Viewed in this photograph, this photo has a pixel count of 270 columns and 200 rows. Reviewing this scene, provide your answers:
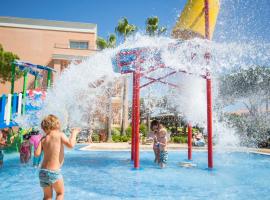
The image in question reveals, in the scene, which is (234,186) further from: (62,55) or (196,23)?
(62,55)

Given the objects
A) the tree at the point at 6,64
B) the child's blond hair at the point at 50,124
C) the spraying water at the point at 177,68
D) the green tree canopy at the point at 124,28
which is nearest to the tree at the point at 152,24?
the green tree canopy at the point at 124,28

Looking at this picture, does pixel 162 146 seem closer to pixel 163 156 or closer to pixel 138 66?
pixel 163 156

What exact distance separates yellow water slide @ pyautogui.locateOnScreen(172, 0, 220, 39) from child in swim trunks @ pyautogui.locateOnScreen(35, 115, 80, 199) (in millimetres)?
6621

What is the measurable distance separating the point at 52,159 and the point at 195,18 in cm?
729

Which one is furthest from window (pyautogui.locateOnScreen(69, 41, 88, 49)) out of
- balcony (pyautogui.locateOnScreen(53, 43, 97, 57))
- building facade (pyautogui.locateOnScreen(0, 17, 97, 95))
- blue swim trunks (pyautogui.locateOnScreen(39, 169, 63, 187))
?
blue swim trunks (pyautogui.locateOnScreen(39, 169, 63, 187))

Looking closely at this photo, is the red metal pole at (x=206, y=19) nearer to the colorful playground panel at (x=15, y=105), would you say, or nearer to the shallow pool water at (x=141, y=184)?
the shallow pool water at (x=141, y=184)

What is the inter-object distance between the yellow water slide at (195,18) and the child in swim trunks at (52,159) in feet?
21.7

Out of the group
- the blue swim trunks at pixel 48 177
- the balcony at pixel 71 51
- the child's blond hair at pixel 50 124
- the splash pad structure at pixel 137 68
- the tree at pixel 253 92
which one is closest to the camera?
the blue swim trunks at pixel 48 177

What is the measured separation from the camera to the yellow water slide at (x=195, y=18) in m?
9.51

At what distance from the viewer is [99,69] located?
10.6 meters

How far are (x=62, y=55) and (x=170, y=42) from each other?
21.2m

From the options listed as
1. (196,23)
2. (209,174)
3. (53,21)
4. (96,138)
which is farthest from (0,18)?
(209,174)

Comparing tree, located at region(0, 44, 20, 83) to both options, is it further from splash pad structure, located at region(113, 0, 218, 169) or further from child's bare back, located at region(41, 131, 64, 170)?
child's bare back, located at region(41, 131, 64, 170)

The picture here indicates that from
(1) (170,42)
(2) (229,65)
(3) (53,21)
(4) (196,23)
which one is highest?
(3) (53,21)
